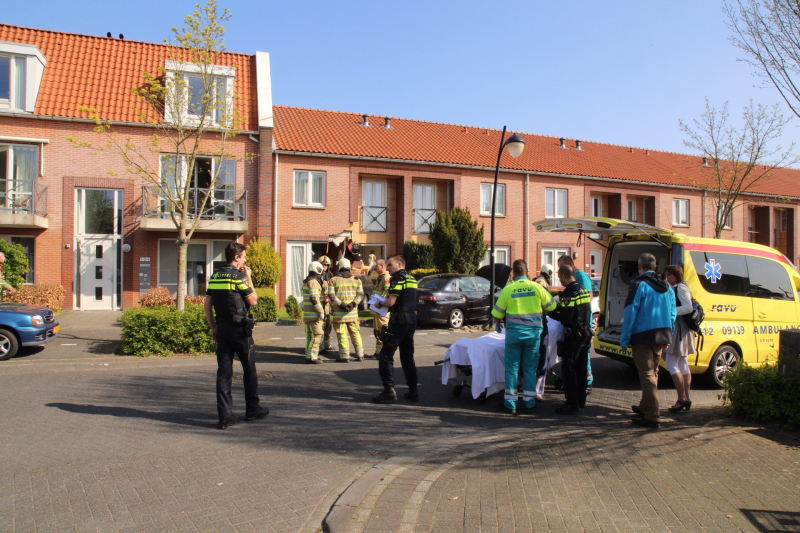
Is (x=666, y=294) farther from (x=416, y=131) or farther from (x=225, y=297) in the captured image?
(x=416, y=131)

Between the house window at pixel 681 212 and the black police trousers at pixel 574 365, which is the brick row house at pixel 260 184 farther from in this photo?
the black police trousers at pixel 574 365

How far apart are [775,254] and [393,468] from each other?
24.1 feet

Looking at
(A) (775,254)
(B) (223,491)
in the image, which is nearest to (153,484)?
(B) (223,491)

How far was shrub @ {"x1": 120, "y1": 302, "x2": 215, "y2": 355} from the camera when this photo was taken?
10.2m

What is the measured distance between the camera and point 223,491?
13.8 feet

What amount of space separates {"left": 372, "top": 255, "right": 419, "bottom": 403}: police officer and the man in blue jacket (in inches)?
101

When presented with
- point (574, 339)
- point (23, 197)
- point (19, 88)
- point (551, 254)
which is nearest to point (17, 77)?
point (19, 88)

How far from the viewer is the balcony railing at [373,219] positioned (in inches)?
929

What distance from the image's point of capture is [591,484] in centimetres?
435

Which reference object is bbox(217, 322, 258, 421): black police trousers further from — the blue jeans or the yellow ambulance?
the yellow ambulance

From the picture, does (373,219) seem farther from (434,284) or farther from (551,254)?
(551,254)

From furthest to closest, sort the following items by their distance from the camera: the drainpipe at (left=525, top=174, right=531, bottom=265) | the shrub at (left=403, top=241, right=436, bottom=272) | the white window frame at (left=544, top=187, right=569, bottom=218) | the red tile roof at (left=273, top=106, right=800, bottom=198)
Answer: the white window frame at (left=544, top=187, right=569, bottom=218) → the drainpipe at (left=525, top=174, right=531, bottom=265) → the red tile roof at (left=273, top=106, right=800, bottom=198) → the shrub at (left=403, top=241, right=436, bottom=272)

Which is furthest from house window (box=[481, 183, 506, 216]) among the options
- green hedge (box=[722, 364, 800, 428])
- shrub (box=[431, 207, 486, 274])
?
green hedge (box=[722, 364, 800, 428])

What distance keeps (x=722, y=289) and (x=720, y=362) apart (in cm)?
106
